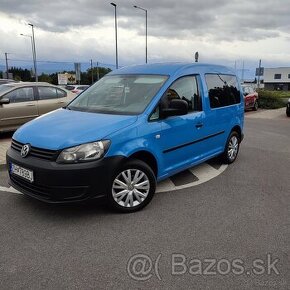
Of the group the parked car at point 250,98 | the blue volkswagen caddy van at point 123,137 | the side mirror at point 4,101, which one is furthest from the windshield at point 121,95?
the parked car at point 250,98

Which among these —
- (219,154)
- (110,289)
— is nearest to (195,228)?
(110,289)

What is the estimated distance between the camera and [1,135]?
990 cm

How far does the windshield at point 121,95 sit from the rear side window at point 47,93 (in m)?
4.76

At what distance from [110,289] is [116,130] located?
186 centimetres

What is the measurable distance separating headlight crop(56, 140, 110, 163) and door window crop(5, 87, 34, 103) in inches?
244

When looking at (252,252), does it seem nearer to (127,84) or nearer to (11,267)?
(11,267)

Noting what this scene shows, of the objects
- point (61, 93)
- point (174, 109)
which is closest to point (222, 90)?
point (174, 109)

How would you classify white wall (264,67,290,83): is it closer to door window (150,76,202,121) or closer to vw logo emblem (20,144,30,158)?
door window (150,76,202,121)

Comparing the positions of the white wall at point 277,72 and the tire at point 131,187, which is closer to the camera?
the tire at point 131,187

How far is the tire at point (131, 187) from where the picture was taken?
4254 mm

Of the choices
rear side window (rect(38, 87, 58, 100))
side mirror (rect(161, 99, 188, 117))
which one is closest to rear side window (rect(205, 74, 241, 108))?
side mirror (rect(161, 99, 188, 117))

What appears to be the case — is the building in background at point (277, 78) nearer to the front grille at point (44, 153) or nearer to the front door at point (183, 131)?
the front door at point (183, 131)

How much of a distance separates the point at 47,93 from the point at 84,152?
22.3 ft

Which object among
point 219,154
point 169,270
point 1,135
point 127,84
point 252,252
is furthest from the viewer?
point 1,135
